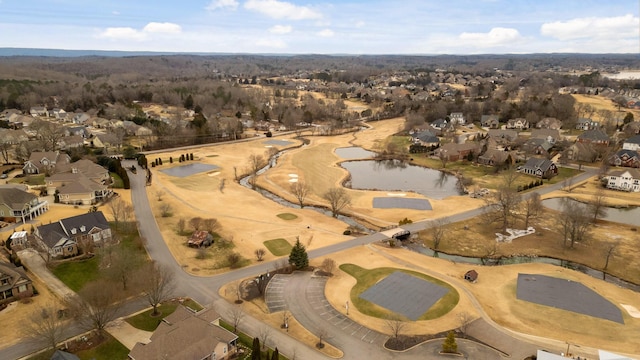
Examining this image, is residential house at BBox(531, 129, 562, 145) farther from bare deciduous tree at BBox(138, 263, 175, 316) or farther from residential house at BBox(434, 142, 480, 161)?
bare deciduous tree at BBox(138, 263, 175, 316)

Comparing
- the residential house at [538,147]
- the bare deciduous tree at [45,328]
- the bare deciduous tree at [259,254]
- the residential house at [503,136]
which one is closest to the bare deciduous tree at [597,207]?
the residential house at [538,147]

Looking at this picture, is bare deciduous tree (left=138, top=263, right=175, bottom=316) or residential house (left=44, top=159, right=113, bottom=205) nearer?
bare deciduous tree (left=138, top=263, right=175, bottom=316)

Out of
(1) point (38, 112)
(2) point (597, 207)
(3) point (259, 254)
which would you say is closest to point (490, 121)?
(2) point (597, 207)

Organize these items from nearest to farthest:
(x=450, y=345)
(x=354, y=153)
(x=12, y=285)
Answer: (x=450, y=345) → (x=12, y=285) → (x=354, y=153)

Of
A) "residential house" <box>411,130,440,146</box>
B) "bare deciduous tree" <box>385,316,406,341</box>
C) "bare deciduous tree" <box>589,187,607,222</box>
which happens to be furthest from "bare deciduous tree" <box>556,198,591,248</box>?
"residential house" <box>411,130,440,146</box>

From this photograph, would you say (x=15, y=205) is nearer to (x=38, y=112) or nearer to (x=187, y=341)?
(x=187, y=341)

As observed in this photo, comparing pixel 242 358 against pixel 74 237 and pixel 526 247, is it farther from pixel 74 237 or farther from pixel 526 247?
pixel 526 247
